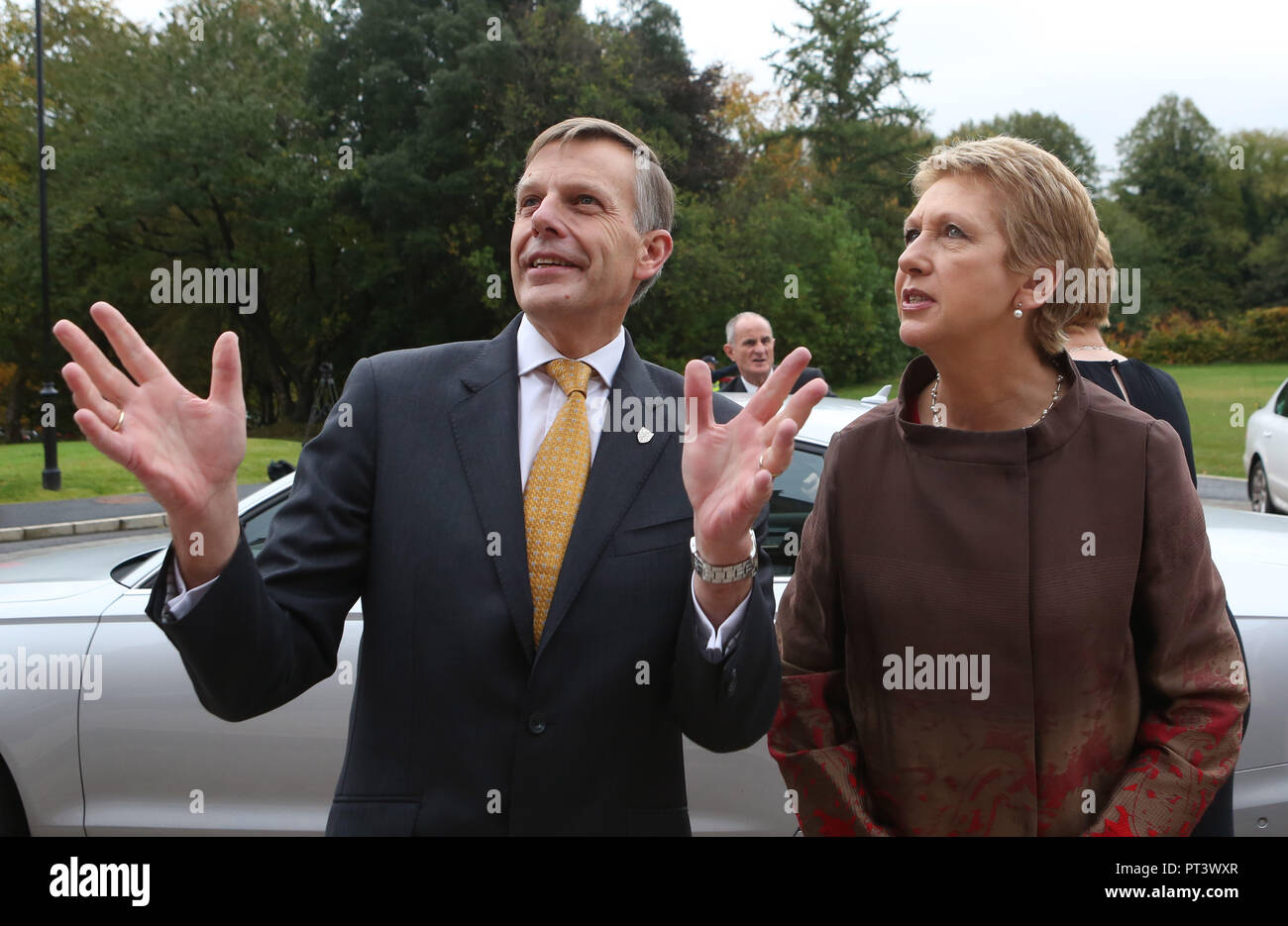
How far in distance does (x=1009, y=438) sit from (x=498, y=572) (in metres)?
0.88

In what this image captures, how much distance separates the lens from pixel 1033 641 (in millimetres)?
1834

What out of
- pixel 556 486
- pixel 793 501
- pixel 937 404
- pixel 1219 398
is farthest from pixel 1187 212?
pixel 556 486

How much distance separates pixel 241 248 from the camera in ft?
102

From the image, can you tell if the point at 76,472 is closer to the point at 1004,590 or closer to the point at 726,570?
the point at 726,570

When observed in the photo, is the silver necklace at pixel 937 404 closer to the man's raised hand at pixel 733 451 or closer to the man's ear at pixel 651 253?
the man's raised hand at pixel 733 451

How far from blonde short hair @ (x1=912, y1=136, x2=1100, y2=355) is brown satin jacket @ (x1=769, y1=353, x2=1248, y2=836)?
6.5 inches

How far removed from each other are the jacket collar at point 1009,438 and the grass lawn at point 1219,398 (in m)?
14.8

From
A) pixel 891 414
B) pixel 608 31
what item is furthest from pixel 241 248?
pixel 891 414

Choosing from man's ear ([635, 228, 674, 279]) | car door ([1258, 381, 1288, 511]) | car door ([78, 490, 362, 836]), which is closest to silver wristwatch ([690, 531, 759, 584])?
man's ear ([635, 228, 674, 279])

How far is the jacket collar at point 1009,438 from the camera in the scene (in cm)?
189

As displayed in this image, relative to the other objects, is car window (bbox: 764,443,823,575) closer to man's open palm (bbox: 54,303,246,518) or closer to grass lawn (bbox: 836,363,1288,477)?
man's open palm (bbox: 54,303,246,518)

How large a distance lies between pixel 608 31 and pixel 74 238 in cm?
1493

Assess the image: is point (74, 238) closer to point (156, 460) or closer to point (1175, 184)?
point (156, 460)

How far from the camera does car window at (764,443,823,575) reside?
3.86 meters
